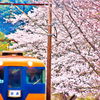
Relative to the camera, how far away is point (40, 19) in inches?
696

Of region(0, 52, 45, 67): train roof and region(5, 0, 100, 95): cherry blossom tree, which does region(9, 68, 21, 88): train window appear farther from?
region(5, 0, 100, 95): cherry blossom tree

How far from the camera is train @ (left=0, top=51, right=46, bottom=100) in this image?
8.95 metres

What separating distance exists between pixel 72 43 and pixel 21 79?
4313 mm

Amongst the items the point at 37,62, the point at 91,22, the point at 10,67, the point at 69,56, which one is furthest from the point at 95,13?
the point at 69,56

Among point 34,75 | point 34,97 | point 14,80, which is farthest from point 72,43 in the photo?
point 14,80

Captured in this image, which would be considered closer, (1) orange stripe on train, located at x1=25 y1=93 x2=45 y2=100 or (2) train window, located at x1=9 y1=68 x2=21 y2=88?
(2) train window, located at x1=9 y1=68 x2=21 y2=88

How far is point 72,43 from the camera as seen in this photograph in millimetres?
12695

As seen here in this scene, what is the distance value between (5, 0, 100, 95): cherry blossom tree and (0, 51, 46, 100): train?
6.42ft

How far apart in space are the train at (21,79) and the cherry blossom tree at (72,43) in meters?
1.96

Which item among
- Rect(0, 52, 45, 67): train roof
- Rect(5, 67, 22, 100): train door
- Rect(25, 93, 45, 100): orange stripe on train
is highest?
Rect(0, 52, 45, 67): train roof

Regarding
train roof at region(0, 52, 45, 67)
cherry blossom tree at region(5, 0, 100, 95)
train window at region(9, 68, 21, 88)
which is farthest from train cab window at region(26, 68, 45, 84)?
cherry blossom tree at region(5, 0, 100, 95)

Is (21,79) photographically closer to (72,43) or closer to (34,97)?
(34,97)

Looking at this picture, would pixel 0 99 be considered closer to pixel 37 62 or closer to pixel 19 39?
pixel 37 62

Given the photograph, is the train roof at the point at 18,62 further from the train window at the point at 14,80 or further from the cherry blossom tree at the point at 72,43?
the cherry blossom tree at the point at 72,43
